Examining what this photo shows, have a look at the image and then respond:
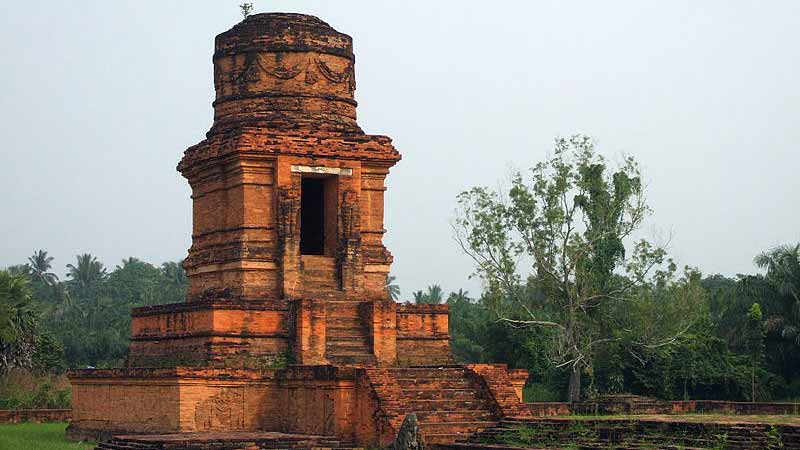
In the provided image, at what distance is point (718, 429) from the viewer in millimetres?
15703

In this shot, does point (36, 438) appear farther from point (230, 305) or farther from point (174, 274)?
point (174, 274)

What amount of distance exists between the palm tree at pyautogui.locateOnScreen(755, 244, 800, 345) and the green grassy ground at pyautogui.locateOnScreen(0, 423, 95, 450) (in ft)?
57.5

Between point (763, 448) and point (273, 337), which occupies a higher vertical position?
point (273, 337)

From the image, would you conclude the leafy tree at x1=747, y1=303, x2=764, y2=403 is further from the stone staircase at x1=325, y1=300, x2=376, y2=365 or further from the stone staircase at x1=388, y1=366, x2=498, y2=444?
the stone staircase at x1=325, y1=300, x2=376, y2=365

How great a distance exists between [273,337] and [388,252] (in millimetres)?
3067

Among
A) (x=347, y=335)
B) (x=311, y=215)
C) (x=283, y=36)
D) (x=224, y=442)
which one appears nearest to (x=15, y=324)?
(x=311, y=215)

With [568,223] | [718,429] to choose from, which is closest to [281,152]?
[718,429]

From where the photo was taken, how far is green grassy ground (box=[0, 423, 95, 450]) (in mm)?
20203

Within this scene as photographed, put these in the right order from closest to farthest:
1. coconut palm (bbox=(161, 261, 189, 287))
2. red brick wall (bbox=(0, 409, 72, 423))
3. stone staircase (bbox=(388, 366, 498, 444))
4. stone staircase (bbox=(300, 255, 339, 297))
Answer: stone staircase (bbox=(388, 366, 498, 444)) → stone staircase (bbox=(300, 255, 339, 297)) → red brick wall (bbox=(0, 409, 72, 423)) → coconut palm (bbox=(161, 261, 189, 287))

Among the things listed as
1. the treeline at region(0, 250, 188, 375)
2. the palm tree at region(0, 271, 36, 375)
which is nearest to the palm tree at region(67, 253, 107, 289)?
the treeline at region(0, 250, 188, 375)

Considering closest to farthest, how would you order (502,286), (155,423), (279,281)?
(155,423) < (279,281) < (502,286)

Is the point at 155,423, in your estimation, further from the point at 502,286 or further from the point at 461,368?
the point at 502,286

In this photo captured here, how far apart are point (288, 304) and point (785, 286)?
1628cm

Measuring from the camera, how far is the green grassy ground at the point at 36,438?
66.3 feet
